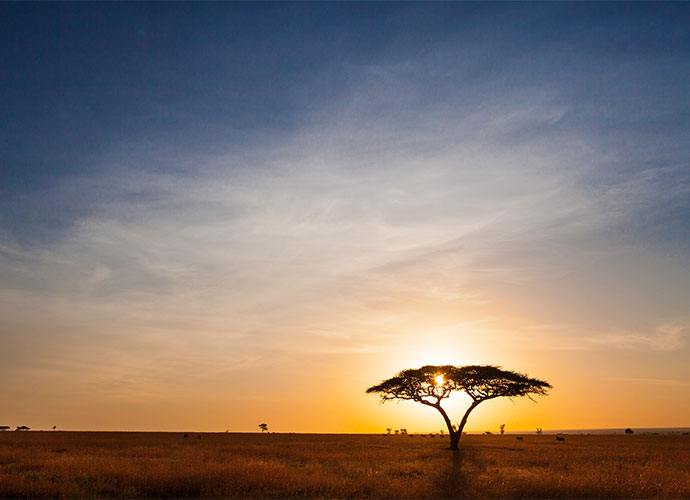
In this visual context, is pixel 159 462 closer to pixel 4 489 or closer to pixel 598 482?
pixel 4 489

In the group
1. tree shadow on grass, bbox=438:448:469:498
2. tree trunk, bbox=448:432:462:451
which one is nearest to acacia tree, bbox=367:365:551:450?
tree trunk, bbox=448:432:462:451

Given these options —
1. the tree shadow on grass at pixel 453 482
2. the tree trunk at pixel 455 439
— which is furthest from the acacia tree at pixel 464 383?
the tree shadow on grass at pixel 453 482

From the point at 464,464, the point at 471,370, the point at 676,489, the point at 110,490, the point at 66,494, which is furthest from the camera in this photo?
the point at 471,370

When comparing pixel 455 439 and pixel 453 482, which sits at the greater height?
pixel 453 482

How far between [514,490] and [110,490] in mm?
12210

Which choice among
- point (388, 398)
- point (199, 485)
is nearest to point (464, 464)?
point (199, 485)

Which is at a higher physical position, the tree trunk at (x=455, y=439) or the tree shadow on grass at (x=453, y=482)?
the tree shadow on grass at (x=453, y=482)

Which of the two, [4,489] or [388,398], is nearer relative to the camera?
[4,489]

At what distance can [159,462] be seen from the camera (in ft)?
80.2

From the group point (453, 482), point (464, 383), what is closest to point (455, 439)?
point (464, 383)

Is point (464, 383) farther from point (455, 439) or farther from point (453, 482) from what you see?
point (453, 482)

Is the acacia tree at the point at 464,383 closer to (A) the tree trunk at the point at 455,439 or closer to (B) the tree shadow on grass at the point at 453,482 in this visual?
(A) the tree trunk at the point at 455,439

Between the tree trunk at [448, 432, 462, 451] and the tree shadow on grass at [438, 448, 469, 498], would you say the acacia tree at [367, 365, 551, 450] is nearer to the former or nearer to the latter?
the tree trunk at [448, 432, 462, 451]

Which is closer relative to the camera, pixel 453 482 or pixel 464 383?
pixel 453 482
